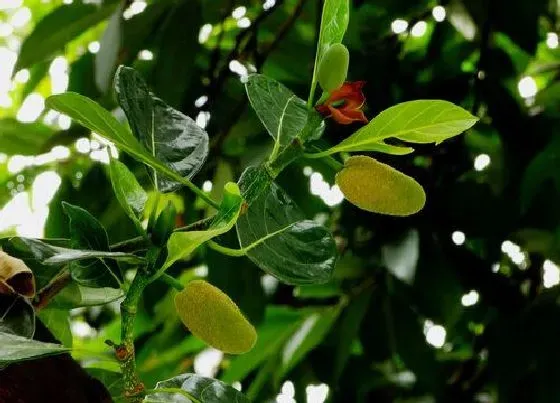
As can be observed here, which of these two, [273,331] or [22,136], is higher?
[22,136]

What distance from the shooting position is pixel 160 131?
0.30 m

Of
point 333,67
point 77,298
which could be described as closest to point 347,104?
point 333,67

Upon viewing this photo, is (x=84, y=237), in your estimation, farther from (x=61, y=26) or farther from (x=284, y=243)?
(x=61, y=26)

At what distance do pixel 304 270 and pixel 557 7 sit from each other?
0.81 m

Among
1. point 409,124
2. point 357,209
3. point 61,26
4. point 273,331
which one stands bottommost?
point 273,331

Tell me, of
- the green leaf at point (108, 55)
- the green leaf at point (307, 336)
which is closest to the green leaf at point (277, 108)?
the green leaf at point (108, 55)

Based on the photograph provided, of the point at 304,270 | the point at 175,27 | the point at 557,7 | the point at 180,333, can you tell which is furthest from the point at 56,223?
the point at 557,7

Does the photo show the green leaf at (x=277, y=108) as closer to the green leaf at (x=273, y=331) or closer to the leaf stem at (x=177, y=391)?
the leaf stem at (x=177, y=391)

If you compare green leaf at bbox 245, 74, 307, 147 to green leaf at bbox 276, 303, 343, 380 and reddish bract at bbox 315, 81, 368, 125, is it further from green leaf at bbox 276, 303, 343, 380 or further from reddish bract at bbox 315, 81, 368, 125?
green leaf at bbox 276, 303, 343, 380

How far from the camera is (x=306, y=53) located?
861 mm

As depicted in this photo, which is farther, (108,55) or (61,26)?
(61,26)

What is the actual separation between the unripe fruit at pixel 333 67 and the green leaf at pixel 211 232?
0.05m

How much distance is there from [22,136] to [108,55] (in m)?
0.27

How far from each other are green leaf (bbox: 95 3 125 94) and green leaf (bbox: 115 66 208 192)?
282 mm
